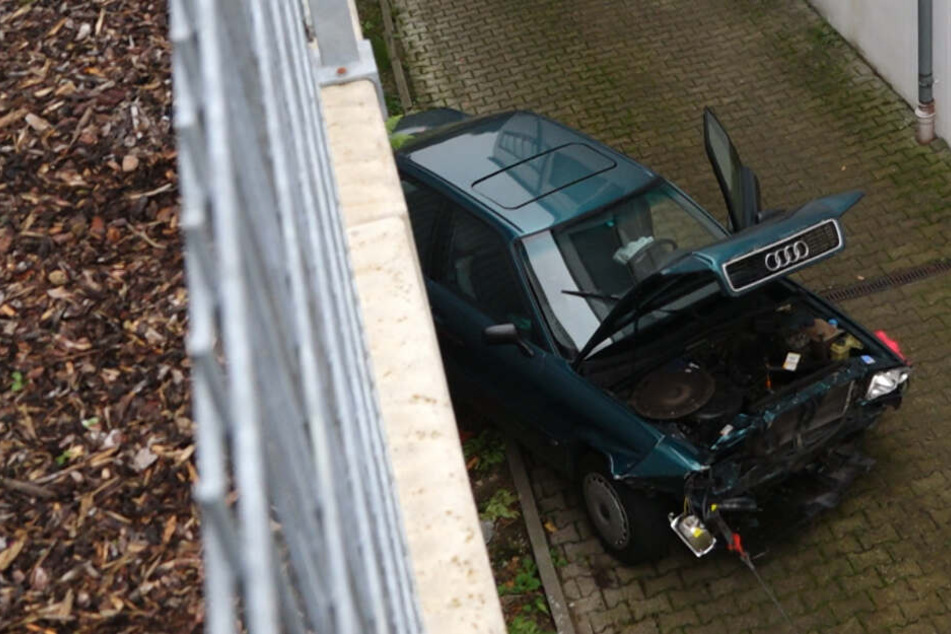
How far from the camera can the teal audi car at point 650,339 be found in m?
6.59

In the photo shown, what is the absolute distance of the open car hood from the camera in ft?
19.8

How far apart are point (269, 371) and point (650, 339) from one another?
229 inches

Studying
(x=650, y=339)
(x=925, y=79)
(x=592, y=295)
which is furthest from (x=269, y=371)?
(x=925, y=79)

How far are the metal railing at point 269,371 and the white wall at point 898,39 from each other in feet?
28.6

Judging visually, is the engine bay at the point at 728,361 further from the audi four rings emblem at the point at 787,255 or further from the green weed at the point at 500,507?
the green weed at the point at 500,507

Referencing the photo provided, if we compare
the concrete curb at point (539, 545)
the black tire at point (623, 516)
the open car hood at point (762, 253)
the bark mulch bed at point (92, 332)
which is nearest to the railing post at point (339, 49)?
the bark mulch bed at point (92, 332)

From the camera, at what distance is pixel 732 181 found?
23.4 feet

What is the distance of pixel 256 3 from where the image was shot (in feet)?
7.57

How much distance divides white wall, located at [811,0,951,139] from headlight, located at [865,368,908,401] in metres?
4.05

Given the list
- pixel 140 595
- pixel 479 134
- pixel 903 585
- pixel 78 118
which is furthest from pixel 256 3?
pixel 479 134

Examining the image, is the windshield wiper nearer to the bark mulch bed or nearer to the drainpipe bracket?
the drainpipe bracket

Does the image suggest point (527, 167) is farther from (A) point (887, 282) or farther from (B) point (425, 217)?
(A) point (887, 282)

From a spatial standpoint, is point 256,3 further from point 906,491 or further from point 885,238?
point 885,238

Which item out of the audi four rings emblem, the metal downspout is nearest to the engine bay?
the audi four rings emblem
